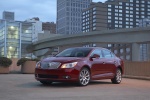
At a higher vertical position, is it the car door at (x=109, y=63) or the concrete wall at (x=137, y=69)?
the car door at (x=109, y=63)

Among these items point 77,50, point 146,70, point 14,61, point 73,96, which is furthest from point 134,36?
point 73,96

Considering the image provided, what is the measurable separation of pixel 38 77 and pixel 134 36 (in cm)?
3814

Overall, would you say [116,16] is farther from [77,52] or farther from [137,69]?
[77,52]

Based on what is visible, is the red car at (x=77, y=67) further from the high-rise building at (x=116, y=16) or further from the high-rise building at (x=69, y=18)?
the high-rise building at (x=69, y=18)

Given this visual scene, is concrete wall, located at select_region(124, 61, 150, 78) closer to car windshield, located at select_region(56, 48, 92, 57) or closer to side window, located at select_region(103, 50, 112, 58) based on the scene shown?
side window, located at select_region(103, 50, 112, 58)

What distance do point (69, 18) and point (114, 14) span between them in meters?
24.4

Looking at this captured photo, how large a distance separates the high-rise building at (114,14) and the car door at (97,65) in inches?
4617

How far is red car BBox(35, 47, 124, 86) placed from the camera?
418 inches

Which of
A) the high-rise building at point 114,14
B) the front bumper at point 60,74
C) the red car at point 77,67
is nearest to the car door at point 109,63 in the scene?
the red car at point 77,67

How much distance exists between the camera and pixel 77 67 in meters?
10.8

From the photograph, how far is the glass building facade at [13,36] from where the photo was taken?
2431 inches

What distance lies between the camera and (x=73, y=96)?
8.34 m

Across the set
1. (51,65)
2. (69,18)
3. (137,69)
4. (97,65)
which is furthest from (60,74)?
(69,18)

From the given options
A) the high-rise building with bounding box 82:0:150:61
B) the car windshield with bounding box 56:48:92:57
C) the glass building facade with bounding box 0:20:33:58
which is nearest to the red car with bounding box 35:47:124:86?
the car windshield with bounding box 56:48:92:57
